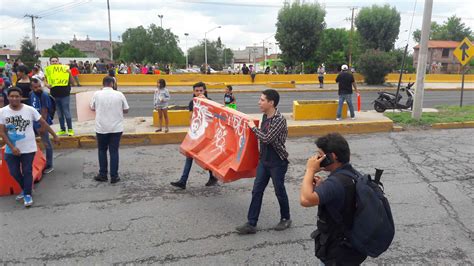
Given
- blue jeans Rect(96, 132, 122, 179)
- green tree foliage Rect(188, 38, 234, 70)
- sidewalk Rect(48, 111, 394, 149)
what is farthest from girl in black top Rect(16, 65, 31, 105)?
green tree foliage Rect(188, 38, 234, 70)

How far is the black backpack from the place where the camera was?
245cm

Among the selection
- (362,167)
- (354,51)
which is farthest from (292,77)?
(354,51)

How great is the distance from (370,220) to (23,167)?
479 cm

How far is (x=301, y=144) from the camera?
930 centimetres

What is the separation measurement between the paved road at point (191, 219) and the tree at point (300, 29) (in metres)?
32.4

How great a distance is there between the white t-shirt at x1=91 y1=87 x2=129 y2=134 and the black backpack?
15.1 feet

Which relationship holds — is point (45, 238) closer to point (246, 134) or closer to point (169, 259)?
point (169, 259)

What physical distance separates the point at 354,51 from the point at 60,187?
2371 inches

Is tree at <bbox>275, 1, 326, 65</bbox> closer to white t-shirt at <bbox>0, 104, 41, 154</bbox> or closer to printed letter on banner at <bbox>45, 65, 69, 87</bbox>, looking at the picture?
printed letter on banner at <bbox>45, 65, 69, 87</bbox>

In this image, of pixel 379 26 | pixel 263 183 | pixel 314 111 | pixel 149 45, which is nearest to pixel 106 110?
pixel 263 183

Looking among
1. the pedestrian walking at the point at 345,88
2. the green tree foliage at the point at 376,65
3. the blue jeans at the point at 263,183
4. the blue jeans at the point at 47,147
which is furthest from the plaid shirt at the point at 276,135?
the green tree foliage at the point at 376,65

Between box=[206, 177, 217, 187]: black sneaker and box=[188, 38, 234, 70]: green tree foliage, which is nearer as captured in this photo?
box=[206, 177, 217, 187]: black sneaker

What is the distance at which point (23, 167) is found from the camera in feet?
17.5

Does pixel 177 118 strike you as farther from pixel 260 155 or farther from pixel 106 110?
pixel 260 155
